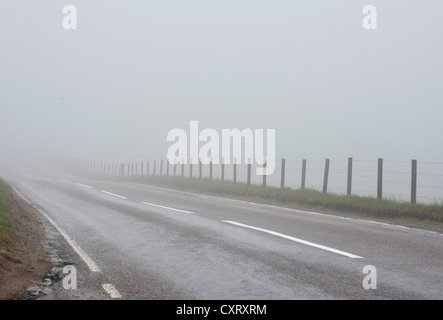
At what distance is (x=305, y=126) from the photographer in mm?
109500

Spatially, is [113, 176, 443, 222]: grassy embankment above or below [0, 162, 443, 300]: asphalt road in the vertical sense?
below

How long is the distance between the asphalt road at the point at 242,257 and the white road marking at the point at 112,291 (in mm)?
12

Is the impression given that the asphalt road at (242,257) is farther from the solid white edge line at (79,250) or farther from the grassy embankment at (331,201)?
the grassy embankment at (331,201)

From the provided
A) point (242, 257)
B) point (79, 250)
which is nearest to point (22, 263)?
point (79, 250)

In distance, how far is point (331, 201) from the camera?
1714cm

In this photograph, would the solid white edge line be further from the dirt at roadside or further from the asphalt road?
the dirt at roadside

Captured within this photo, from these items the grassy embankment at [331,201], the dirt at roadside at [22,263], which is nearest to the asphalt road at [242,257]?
the dirt at roadside at [22,263]

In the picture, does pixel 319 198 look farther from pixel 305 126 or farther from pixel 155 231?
pixel 305 126

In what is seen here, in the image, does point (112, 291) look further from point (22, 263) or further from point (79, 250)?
point (79, 250)

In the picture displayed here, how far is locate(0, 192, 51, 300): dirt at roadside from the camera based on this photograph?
5691 mm

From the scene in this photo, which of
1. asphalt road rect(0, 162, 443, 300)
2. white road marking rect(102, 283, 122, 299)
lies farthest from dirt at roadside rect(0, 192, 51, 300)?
white road marking rect(102, 283, 122, 299)

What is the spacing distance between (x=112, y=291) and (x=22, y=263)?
2.20m

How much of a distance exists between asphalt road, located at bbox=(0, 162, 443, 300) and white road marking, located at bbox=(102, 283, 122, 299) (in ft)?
0.04

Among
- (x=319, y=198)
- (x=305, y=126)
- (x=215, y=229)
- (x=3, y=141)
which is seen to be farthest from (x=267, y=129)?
(x=215, y=229)
